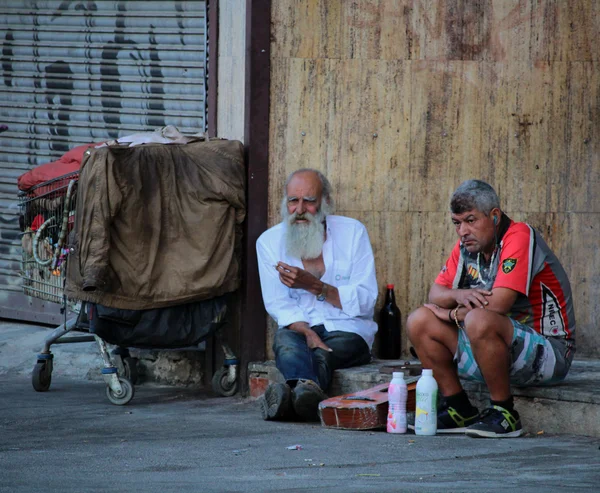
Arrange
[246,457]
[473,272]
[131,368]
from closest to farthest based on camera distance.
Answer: [246,457] < [473,272] < [131,368]

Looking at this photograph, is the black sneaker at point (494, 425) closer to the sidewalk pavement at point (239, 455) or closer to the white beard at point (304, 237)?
the sidewalk pavement at point (239, 455)

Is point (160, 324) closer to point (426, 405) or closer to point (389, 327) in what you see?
point (389, 327)

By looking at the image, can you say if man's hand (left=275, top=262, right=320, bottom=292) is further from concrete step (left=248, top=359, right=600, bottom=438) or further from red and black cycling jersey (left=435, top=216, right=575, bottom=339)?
red and black cycling jersey (left=435, top=216, right=575, bottom=339)

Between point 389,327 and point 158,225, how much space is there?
1.65 metres

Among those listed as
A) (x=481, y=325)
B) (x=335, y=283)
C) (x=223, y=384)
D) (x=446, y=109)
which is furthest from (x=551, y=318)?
(x=223, y=384)

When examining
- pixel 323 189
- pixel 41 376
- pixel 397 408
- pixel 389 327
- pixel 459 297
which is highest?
pixel 323 189

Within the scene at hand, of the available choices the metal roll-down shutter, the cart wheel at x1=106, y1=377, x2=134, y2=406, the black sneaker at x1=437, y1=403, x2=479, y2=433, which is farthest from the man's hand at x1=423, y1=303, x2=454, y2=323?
the metal roll-down shutter

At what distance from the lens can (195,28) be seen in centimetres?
866

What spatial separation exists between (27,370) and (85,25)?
9.66 ft

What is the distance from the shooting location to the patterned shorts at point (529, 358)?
5.32 m

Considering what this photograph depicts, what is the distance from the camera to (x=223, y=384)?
7.05 metres

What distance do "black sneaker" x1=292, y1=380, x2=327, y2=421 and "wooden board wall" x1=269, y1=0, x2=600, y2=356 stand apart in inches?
58.4

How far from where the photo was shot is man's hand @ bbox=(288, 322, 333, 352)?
6441 millimetres

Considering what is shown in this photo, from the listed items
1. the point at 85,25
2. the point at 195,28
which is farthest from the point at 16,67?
the point at 195,28
